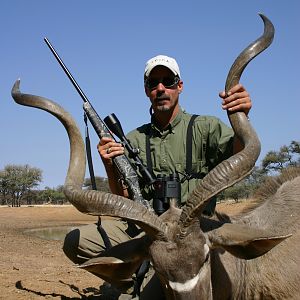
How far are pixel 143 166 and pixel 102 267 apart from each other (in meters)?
1.86

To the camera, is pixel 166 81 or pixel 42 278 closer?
pixel 166 81

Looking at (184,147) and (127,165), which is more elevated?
(184,147)

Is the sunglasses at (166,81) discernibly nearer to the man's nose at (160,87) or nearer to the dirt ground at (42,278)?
the man's nose at (160,87)

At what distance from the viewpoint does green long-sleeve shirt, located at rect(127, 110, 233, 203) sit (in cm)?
602

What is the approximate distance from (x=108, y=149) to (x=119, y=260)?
182cm

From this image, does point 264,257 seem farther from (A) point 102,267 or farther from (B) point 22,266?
(B) point 22,266

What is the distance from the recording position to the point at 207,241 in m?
4.32

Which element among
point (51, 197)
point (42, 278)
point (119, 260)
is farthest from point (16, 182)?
point (119, 260)

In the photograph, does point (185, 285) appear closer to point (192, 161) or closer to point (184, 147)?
point (192, 161)

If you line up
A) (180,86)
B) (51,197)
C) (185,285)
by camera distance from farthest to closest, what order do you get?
(51,197)
(180,86)
(185,285)

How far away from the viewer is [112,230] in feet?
21.6

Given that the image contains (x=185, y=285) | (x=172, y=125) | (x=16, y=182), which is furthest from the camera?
(x=16, y=182)

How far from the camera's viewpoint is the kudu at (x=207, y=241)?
4.14 m

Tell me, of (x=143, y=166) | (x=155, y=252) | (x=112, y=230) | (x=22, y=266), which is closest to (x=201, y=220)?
(x=155, y=252)
